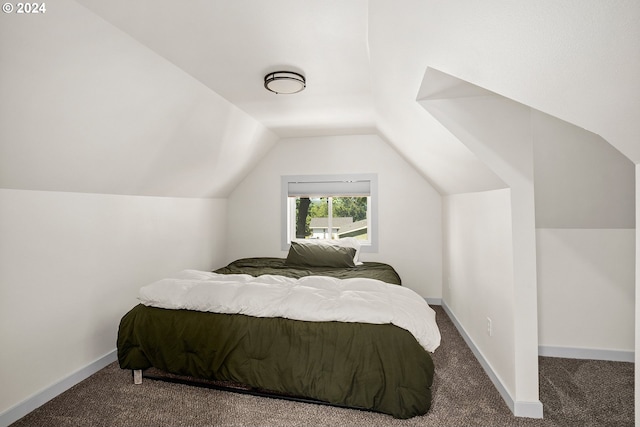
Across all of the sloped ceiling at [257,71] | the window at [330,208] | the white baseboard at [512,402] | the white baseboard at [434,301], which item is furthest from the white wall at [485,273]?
the window at [330,208]

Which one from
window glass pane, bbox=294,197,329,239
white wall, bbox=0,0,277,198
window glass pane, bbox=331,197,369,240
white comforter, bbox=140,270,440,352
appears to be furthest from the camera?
window glass pane, bbox=294,197,329,239

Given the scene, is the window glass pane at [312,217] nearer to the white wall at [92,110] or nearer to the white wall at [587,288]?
the white wall at [92,110]

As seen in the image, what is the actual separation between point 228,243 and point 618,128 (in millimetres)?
4477

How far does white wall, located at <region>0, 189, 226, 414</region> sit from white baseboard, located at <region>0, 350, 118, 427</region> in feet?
0.10

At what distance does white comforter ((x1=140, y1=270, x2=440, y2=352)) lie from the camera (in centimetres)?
202

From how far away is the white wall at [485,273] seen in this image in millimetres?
2100

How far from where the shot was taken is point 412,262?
4305mm

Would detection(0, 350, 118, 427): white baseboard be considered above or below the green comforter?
below

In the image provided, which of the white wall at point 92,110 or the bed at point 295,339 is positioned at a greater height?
the white wall at point 92,110

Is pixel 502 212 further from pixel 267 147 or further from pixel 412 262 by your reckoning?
pixel 267 147

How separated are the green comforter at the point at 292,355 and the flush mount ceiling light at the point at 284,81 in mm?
1666

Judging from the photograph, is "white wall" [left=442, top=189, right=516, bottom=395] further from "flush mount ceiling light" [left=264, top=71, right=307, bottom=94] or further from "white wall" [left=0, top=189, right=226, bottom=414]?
"white wall" [left=0, top=189, right=226, bottom=414]

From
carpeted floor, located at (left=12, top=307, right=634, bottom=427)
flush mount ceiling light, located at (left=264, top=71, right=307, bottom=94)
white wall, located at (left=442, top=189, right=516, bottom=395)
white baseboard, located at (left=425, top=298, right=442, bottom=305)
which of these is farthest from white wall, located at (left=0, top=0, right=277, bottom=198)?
white baseboard, located at (left=425, top=298, right=442, bottom=305)

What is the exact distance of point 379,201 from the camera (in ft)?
14.4
